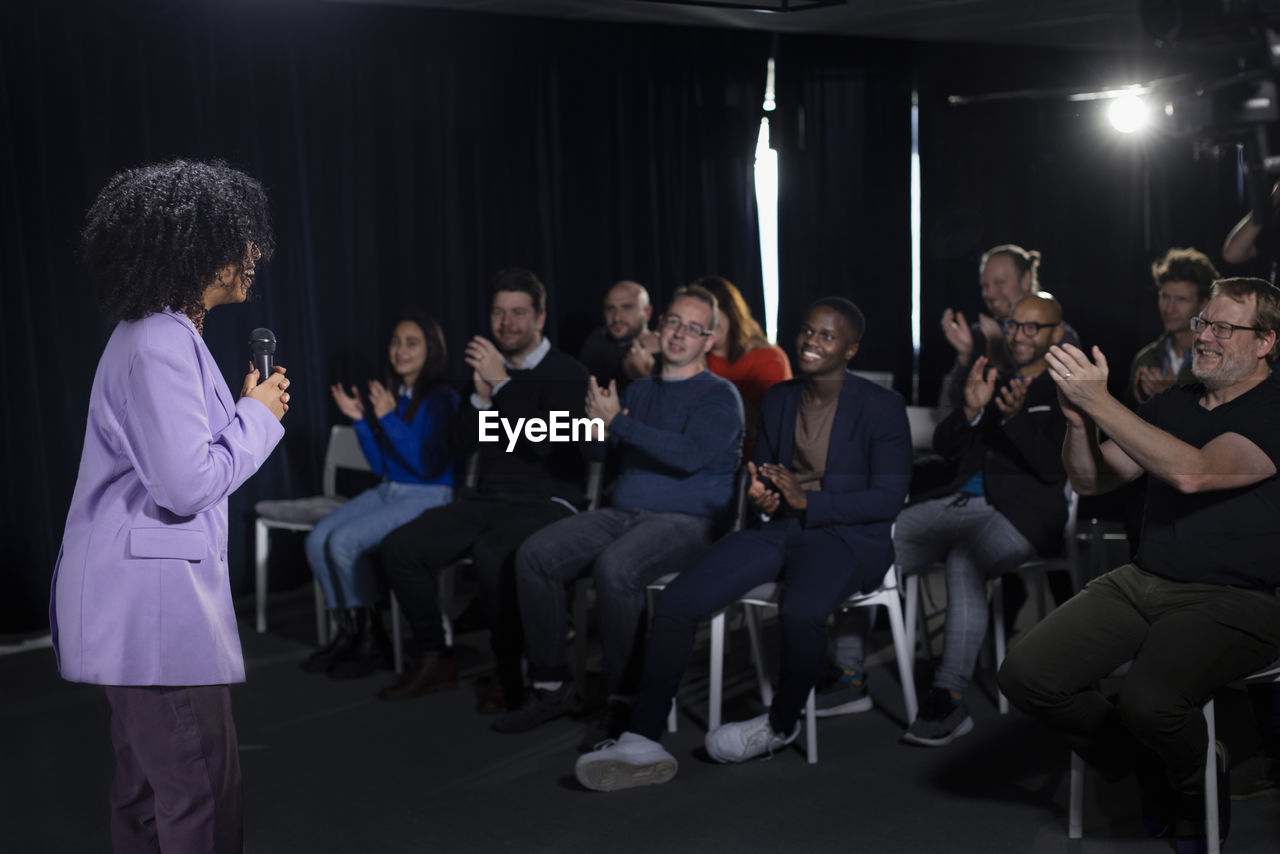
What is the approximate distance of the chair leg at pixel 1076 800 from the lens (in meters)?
2.24

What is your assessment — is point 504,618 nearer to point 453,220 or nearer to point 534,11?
point 453,220

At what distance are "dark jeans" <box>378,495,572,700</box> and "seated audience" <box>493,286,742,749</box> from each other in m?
0.13

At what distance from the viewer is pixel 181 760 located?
1.53m

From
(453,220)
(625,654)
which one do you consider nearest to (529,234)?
(453,220)

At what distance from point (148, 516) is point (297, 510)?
2.36 meters

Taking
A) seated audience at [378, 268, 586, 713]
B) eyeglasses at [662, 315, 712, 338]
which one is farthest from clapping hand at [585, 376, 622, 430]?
seated audience at [378, 268, 586, 713]

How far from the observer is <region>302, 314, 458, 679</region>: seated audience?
3438 millimetres

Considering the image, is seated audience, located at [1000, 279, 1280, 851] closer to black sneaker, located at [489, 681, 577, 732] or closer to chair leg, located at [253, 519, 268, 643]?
black sneaker, located at [489, 681, 577, 732]

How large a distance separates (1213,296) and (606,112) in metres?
3.19

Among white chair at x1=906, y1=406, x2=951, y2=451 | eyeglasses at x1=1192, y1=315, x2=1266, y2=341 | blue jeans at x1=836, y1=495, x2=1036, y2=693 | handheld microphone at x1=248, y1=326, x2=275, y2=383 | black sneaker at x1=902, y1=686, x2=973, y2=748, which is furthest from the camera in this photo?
white chair at x1=906, y1=406, x2=951, y2=451

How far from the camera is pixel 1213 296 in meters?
2.18

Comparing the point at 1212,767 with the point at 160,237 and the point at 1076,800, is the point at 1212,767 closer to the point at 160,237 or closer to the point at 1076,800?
the point at 1076,800

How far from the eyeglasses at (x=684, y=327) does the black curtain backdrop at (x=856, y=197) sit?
1593mm

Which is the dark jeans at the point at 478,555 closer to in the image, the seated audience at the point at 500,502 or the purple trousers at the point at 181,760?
the seated audience at the point at 500,502
